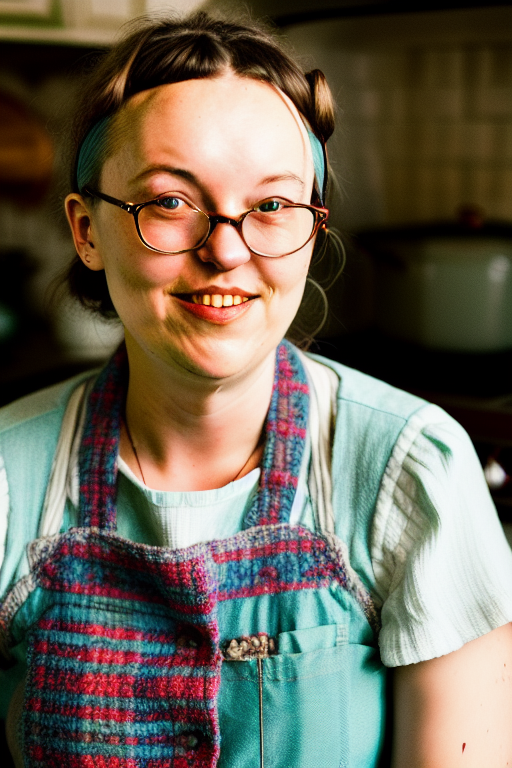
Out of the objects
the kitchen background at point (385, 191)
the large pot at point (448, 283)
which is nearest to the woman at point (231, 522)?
the kitchen background at point (385, 191)

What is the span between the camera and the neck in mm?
926

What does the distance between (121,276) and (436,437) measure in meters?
0.41

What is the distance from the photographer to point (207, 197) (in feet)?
2.63

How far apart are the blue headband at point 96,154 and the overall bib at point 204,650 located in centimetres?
36

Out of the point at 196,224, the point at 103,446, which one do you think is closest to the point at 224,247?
the point at 196,224

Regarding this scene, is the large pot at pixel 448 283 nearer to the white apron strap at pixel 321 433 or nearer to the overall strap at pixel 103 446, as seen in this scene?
the white apron strap at pixel 321 433

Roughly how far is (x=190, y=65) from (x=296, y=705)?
0.71 m

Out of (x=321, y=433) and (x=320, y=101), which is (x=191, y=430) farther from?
(x=320, y=101)

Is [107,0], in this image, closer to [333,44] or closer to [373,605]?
[333,44]

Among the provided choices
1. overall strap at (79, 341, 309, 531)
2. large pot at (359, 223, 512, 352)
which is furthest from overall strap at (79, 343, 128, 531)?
large pot at (359, 223, 512, 352)

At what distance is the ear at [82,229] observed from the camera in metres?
0.94

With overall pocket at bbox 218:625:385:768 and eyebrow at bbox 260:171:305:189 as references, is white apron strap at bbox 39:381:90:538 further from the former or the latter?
eyebrow at bbox 260:171:305:189

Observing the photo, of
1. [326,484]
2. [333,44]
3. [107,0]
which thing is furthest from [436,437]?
[107,0]

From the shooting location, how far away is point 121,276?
86 centimetres
